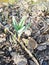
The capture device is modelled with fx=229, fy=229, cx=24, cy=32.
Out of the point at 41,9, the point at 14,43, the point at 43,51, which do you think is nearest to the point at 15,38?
the point at 14,43

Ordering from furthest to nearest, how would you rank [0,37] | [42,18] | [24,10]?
[24,10]
[42,18]
[0,37]

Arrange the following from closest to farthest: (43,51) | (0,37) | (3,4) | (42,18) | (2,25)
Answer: (43,51)
(0,37)
(2,25)
(42,18)
(3,4)

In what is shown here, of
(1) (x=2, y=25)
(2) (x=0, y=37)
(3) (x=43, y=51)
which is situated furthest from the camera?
(1) (x=2, y=25)

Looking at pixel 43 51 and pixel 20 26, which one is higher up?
pixel 20 26

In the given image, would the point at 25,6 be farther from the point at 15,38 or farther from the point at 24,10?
the point at 15,38

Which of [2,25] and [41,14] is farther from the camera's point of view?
[41,14]

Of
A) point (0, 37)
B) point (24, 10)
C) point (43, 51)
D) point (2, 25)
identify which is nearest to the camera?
point (43, 51)

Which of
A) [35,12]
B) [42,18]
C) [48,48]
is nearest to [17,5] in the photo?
[35,12]

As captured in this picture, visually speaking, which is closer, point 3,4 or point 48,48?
point 48,48

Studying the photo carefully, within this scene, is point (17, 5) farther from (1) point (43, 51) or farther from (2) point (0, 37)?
(1) point (43, 51)
